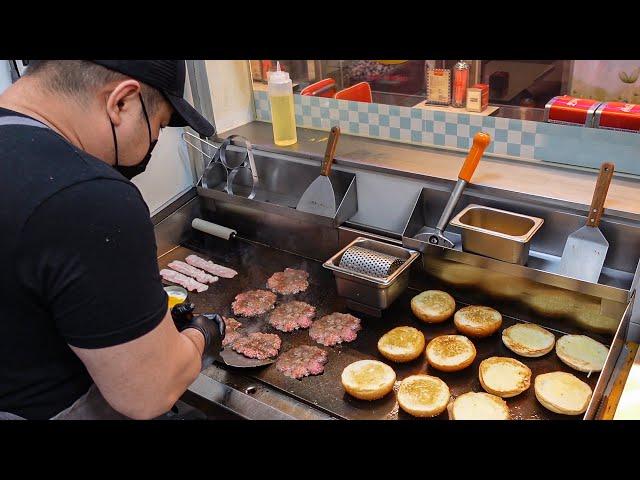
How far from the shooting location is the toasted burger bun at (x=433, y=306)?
2369 mm

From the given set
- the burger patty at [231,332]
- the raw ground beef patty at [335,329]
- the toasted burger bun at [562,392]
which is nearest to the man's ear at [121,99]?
the burger patty at [231,332]

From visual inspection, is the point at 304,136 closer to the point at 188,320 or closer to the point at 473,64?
the point at 473,64

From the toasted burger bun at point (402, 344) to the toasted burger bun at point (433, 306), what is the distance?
91mm

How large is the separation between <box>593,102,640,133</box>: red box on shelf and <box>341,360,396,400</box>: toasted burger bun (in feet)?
4.47

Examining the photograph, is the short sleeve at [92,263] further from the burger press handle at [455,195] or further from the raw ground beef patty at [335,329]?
the burger press handle at [455,195]

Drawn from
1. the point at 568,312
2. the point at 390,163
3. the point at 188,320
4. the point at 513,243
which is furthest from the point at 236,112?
the point at 568,312

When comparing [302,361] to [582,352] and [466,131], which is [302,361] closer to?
[582,352]

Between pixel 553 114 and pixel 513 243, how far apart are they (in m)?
0.70

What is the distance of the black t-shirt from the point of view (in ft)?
3.91

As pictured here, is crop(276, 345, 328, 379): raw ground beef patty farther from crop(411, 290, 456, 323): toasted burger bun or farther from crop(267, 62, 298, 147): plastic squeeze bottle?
crop(267, 62, 298, 147): plastic squeeze bottle

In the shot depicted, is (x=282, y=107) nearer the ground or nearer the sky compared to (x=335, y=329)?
nearer the sky

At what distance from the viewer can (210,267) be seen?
2.88 m

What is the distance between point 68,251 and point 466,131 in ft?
6.85

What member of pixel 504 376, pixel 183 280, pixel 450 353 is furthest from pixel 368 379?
pixel 183 280
